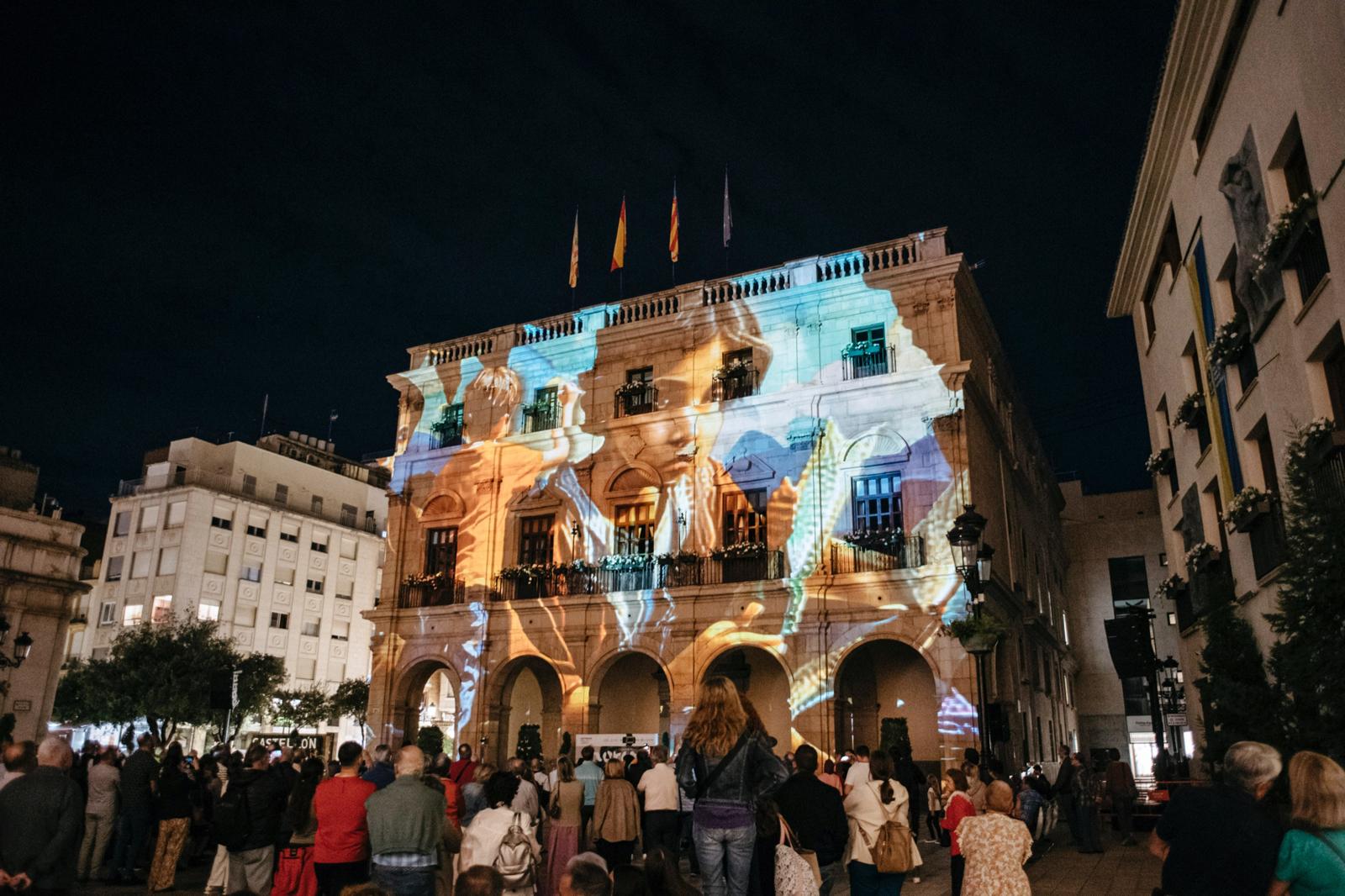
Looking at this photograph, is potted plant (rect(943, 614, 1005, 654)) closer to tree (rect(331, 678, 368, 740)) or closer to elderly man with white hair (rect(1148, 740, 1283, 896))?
elderly man with white hair (rect(1148, 740, 1283, 896))

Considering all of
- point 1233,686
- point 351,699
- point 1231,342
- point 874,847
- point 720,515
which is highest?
point 1231,342

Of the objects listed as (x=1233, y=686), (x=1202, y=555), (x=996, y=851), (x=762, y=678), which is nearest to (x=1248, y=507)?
(x=1233, y=686)

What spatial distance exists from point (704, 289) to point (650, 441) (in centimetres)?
464

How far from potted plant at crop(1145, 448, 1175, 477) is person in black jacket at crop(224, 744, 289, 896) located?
20.5m

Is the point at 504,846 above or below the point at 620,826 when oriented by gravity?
above

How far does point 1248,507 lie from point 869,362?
36.3 feet

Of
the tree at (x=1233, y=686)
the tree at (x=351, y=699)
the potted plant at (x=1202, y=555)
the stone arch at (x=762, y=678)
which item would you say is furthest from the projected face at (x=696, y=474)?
the tree at (x=351, y=699)

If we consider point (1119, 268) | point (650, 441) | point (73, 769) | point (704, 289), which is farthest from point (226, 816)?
point (1119, 268)

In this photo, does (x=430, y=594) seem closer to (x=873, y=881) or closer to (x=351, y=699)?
(x=873, y=881)

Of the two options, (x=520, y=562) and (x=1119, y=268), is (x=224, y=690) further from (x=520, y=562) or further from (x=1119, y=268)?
(x=1119, y=268)

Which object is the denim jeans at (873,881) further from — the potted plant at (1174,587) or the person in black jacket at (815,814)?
the potted plant at (1174,587)

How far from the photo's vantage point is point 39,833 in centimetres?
644

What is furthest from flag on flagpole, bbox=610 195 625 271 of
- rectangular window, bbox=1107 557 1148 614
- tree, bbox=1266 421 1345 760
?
rectangular window, bbox=1107 557 1148 614

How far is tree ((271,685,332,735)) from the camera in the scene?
47.6 m
